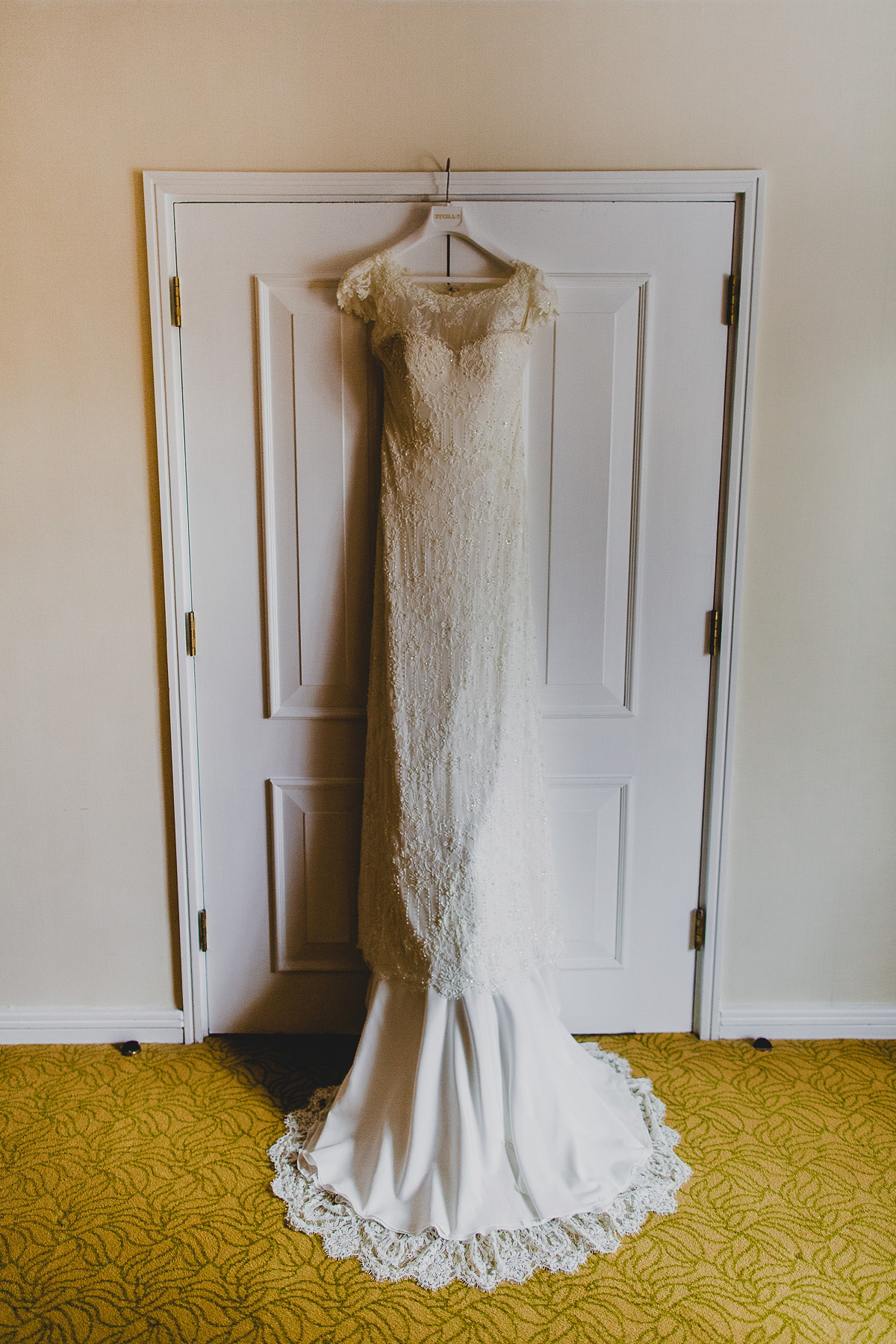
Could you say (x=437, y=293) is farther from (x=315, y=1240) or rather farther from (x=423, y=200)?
(x=315, y=1240)

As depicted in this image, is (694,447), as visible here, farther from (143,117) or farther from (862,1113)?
(862,1113)

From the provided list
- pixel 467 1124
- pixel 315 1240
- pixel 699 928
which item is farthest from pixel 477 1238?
pixel 699 928

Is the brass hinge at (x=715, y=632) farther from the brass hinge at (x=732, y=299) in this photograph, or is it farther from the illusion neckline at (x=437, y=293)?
the illusion neckline at (x=437, y=293)

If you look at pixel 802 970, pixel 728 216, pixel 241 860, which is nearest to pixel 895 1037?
pixel 802 970

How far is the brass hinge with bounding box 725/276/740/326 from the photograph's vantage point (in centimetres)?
188

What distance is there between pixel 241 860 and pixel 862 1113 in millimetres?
1610

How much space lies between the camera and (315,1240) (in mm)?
1533

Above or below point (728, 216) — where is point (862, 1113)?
below

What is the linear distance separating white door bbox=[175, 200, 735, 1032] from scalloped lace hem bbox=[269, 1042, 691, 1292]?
1.64 feet

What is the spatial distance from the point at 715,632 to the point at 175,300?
4.95 ft

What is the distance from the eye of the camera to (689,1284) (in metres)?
1.44

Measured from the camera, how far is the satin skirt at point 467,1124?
1.56 metres

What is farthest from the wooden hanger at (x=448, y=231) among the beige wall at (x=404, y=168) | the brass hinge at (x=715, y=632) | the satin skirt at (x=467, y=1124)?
the satin skirt at (x=467, y=1124)

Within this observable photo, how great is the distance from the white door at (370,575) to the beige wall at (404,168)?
0.13 meters
